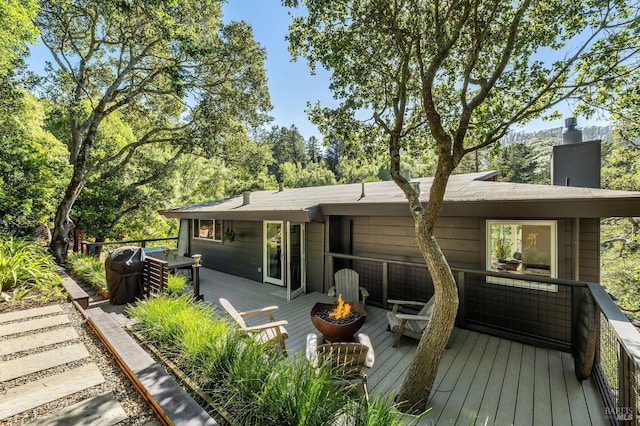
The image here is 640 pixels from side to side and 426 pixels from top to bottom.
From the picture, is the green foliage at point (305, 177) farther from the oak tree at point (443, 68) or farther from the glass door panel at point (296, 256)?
the oak tree at point (443, 68)

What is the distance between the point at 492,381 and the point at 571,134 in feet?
23.4

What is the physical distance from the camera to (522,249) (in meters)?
4.86

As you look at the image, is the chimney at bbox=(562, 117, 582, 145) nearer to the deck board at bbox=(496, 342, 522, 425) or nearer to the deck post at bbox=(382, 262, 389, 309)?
the deck post at bbox=(382, 262, 389, 309)

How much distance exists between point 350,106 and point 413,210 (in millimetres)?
1963

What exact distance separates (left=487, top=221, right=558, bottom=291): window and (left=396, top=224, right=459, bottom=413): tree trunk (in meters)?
2.63

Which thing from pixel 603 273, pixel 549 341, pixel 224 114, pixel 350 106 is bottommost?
pixel 603 273

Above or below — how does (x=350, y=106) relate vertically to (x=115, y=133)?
below

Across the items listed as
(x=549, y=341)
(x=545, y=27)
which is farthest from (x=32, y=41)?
(x=549, y=341)

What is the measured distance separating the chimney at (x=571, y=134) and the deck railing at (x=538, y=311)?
4.81 m

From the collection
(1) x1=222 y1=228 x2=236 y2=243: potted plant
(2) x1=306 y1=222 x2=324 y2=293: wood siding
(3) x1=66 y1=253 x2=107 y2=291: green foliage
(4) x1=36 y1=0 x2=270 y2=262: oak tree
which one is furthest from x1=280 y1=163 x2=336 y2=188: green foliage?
(3) x1=66 y1=253 x2=107 y2=291: green foliage

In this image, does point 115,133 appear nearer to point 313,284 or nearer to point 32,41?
point 32,41

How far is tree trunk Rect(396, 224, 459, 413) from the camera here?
9.11 ft

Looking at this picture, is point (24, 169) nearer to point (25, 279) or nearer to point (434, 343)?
point (25, 279)

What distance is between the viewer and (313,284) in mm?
6953
